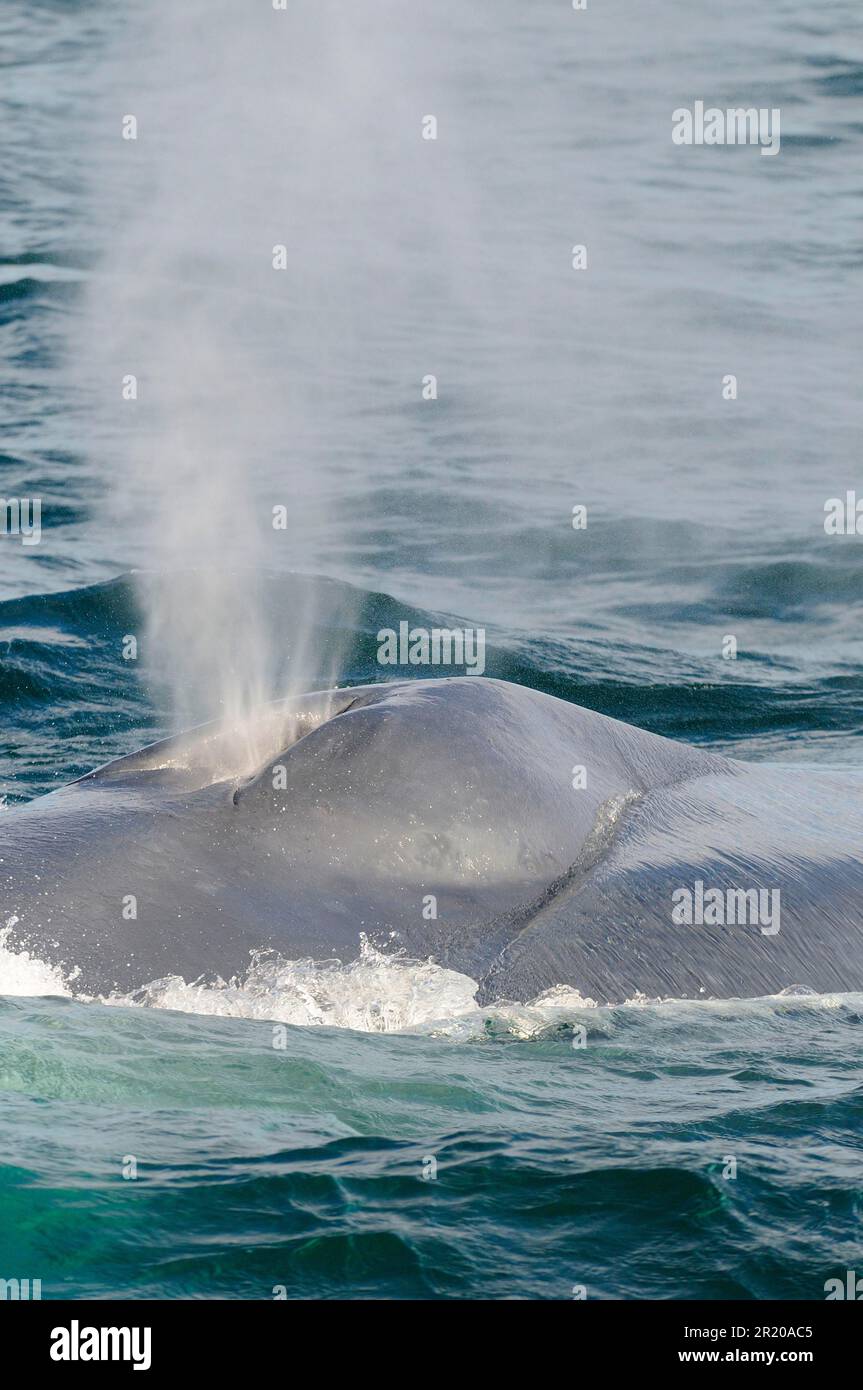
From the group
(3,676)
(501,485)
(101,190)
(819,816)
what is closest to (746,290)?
(501,485)

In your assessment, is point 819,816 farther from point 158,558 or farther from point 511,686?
point 158,558

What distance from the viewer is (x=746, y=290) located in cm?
2806

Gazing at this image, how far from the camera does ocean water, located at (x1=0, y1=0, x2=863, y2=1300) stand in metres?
5.63

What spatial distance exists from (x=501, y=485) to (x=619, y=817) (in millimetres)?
14412

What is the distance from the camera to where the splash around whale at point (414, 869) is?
6.47 meters
